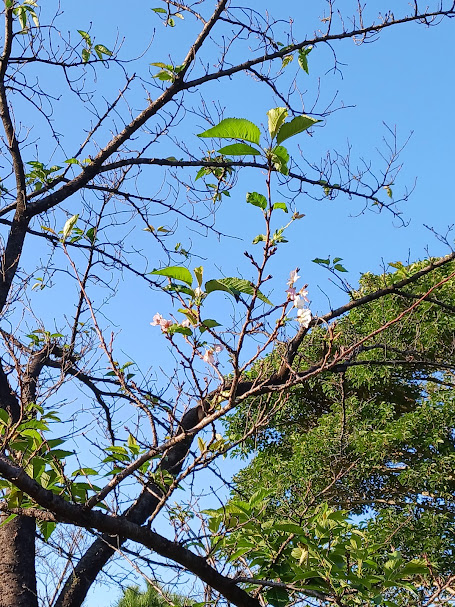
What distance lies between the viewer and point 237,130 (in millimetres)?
1093

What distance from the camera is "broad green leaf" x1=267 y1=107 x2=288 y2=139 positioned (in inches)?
43.9

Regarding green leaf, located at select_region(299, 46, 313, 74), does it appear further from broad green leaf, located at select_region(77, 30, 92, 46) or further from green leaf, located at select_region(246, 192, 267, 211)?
green leaf, located at select_region(246, 192, 267, 211)

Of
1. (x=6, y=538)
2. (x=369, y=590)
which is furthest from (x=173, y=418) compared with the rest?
(x=6, y=538)

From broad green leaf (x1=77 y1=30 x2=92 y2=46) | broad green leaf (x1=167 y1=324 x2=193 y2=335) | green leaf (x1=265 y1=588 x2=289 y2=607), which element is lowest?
green leaf (x1=265 y1=588 x2=289 y2=607)

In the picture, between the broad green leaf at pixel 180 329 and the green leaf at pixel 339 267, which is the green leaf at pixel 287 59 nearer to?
the green leaf at pixel 339 267

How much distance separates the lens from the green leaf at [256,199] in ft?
4.09

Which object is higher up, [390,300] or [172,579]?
[390,300]

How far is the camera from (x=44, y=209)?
303 cm

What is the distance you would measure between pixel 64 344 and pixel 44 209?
2.44 feet

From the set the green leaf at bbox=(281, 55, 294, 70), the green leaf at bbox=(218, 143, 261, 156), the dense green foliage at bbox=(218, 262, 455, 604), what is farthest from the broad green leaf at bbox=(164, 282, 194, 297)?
the dense green foliage at bbox=(218, 262, 455, 604)

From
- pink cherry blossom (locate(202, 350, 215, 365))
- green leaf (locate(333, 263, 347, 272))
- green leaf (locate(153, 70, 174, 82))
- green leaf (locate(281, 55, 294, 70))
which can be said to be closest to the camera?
pink cherry blossom (locate(202, 350, 215, 365))

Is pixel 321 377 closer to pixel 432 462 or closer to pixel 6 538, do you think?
pixel 432 462

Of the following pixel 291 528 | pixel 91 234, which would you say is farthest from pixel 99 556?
pixel 91 234

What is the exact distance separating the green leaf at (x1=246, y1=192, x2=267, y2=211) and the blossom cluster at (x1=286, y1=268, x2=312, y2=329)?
15 cm
